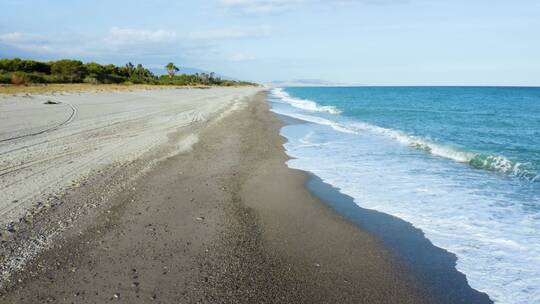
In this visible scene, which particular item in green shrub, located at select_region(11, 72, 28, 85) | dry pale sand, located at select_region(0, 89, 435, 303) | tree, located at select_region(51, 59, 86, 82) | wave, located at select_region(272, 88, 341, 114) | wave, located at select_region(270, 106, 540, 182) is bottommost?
dry pale sand, located at select_region(0, 89, 435, 303)

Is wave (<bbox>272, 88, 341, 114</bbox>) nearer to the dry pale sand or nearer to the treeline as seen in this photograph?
the dry pale sand

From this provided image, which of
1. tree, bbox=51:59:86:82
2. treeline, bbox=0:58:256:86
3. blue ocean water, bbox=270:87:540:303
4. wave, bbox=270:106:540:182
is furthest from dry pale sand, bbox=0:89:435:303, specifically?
tree, bbox=51:59:86:82

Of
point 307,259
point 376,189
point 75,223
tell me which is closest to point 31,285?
point 75,223

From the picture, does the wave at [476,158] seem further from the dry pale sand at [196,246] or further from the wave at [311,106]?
the wave at [311,106]

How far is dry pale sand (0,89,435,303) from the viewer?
4.26 metres

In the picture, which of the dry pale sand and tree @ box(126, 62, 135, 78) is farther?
tree @ box(126, 62, 135, 78)

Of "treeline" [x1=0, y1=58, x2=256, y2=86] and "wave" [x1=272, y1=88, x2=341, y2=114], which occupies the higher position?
"treeline" [x1=0, y1=58, x2=256, y2=86]

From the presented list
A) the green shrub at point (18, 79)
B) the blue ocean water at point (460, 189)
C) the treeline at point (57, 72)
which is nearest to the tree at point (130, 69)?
the treeline at point (57, 72)

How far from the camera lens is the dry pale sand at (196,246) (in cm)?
426

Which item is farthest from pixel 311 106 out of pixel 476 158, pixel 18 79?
pixel 18 79

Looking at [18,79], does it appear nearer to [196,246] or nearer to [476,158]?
[476,158]

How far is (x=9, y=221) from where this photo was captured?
19.7 ft

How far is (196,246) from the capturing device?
5438 millimetres

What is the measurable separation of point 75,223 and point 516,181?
9903 mm
